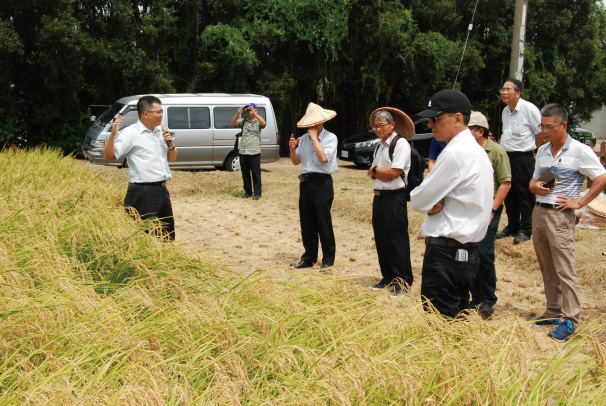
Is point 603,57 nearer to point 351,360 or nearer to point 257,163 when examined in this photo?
point 257,163

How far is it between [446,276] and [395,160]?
7.83 ft

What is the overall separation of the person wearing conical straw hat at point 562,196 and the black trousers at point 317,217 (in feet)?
7.93

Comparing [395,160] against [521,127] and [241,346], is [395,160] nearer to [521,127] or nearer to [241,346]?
[521,127]

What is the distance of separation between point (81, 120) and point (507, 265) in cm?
1572

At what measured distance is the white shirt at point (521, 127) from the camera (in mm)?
7668

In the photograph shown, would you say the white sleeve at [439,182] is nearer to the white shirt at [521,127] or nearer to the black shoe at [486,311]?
the black shoe at [486,311]

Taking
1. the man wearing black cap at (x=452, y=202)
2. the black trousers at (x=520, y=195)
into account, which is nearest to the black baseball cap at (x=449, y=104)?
the man wearing black cap at (x=452, y=202)

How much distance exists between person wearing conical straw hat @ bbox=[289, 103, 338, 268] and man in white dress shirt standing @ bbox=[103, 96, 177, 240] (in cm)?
158

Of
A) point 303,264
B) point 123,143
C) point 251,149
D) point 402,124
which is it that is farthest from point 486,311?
point 251,149

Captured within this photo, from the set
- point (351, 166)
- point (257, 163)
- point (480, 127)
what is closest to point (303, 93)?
point (351, 166)

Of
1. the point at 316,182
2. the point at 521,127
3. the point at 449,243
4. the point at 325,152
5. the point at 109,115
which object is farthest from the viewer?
the point at 109,115

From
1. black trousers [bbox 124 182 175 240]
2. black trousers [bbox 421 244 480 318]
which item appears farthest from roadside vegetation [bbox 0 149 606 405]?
black trousers [bbox 124 182 175 240]

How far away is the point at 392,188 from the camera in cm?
621

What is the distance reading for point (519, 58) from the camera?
1226 cm
